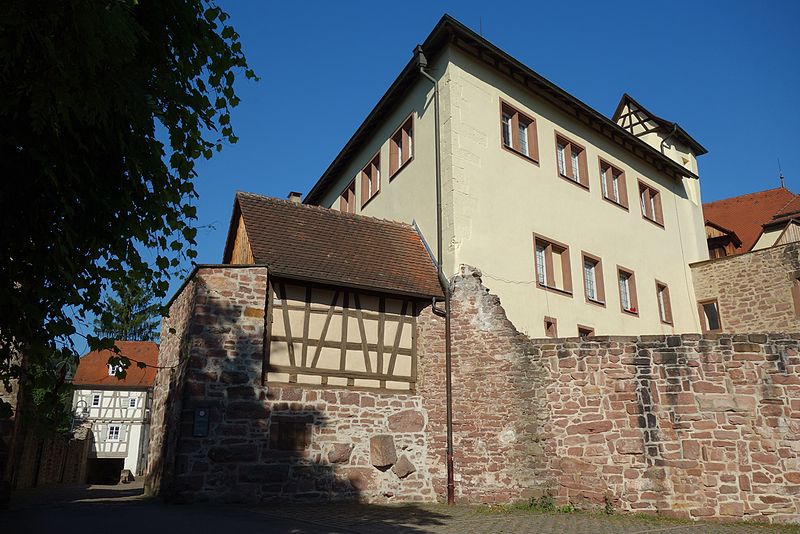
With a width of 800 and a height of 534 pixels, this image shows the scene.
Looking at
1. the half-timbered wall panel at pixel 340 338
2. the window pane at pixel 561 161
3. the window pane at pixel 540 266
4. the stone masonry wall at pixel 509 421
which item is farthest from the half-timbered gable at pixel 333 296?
the window pane at pixel 561 161

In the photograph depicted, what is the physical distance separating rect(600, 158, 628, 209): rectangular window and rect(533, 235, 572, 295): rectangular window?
291cm

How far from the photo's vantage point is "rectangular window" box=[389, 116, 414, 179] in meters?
16.5

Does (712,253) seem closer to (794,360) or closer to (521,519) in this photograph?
(794,360)

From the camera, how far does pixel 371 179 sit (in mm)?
18859

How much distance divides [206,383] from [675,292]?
14091 millimetres

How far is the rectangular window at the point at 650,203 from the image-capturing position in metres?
19.6

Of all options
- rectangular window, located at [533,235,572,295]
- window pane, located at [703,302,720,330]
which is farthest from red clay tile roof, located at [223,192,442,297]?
window pane, located at [703,302,720,330]

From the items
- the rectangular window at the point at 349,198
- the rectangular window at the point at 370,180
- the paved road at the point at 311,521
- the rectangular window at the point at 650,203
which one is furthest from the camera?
the rectangular window at the point at 349,198

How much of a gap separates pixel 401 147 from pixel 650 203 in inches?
317

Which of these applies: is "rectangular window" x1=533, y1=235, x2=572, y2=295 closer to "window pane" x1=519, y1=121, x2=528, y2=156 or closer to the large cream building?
the large cream building

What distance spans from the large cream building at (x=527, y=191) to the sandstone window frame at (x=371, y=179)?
0.03 metres

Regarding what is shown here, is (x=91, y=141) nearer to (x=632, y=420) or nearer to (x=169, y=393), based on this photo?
(x=169, y=393)

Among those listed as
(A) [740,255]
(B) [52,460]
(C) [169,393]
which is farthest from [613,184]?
(B) [52,460]

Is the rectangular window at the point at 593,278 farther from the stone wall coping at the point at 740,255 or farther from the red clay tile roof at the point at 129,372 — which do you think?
the red clay tile roof at the point at 129,372
